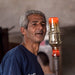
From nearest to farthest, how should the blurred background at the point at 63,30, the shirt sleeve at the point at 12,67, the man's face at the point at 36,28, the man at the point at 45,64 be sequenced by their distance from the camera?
the shirt sleeve at the point at 12,67
the man's face at the point at 36,28
the man at the point at 45,64
the blurred background at the point at 63,30

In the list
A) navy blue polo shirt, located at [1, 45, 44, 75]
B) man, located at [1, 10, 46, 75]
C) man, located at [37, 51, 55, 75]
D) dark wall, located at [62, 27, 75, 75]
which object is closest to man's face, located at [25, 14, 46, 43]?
man, located at [1, 10, 46, 75]

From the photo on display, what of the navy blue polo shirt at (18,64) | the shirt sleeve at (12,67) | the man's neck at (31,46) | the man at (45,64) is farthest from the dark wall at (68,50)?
the shirt sleeve at (12,67)

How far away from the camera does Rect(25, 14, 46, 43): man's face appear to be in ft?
3.19

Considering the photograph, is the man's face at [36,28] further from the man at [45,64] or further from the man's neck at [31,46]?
the man at [45,64]

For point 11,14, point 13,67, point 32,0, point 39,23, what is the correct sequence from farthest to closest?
point 11,14 → point 32,0 → point 39,23 → point 13,67

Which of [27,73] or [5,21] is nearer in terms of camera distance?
[27,73]

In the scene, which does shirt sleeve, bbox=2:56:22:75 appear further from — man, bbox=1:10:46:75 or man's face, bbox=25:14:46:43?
man's face, bbox=25:14:46:43

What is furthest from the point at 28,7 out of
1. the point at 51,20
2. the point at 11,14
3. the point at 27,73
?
the point at 27,73

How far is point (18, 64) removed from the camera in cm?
84

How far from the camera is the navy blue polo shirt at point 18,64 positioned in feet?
2.69

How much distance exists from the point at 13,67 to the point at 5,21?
2595mm

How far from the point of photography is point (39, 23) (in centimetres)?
98

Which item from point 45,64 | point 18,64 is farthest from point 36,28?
point 45,64

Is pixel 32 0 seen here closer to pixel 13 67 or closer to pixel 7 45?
pixel 7 45
